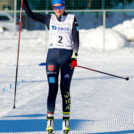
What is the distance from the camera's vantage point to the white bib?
5967mm

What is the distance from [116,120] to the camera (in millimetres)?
6930

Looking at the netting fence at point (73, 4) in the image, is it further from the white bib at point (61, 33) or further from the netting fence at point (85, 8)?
the white bib at point (61, 33)

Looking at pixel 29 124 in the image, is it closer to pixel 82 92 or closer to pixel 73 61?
pixel 73 61

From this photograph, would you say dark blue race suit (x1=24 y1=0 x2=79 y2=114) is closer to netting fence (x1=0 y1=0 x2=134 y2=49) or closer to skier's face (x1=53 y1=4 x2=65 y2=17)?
skier's face (x1=53 y1=4 x2=65 y2=17)

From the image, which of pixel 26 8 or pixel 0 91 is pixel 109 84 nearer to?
pixel 0 91

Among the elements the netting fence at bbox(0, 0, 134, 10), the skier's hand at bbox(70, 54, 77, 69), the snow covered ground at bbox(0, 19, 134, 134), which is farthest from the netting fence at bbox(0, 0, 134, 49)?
the skier's hand at bbox(70, 54, 77, 69)

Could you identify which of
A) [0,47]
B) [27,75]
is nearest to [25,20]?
[0,47]

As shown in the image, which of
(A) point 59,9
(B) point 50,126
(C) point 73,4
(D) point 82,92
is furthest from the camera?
(C) point 73,4

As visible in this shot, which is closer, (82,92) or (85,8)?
(82,92)

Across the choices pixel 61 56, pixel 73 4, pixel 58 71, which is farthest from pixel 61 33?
pixel 73 4

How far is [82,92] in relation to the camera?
971cm

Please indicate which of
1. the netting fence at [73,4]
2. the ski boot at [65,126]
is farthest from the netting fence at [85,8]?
the ski boot at [65,126]

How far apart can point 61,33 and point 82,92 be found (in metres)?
3.90

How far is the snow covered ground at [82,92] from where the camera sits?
6.58 metres
